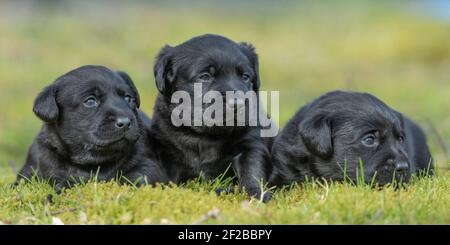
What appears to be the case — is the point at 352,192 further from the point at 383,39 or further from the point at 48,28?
the point at 383,39

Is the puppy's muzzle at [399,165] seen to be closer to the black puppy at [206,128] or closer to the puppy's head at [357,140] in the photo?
the puppy's head at [357,140]

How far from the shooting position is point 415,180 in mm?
6180

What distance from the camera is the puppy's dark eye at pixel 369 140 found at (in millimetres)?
5836

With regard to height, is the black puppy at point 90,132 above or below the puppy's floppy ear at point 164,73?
below

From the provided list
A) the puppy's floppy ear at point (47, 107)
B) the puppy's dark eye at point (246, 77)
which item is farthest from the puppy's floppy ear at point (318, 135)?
the puppy's floppy ear at point (47, 107)

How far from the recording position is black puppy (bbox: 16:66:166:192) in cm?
596

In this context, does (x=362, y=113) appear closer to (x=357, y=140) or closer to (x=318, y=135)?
(x=357, y=140)

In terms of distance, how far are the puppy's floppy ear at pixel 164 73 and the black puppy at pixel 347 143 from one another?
1207 millimetres

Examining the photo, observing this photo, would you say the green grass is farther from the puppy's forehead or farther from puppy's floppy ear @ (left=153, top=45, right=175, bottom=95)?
puppy's floppy ear @ (left=153, top=45, right=175, bottom=95)

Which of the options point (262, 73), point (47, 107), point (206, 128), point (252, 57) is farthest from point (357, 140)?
point (262, 73)
